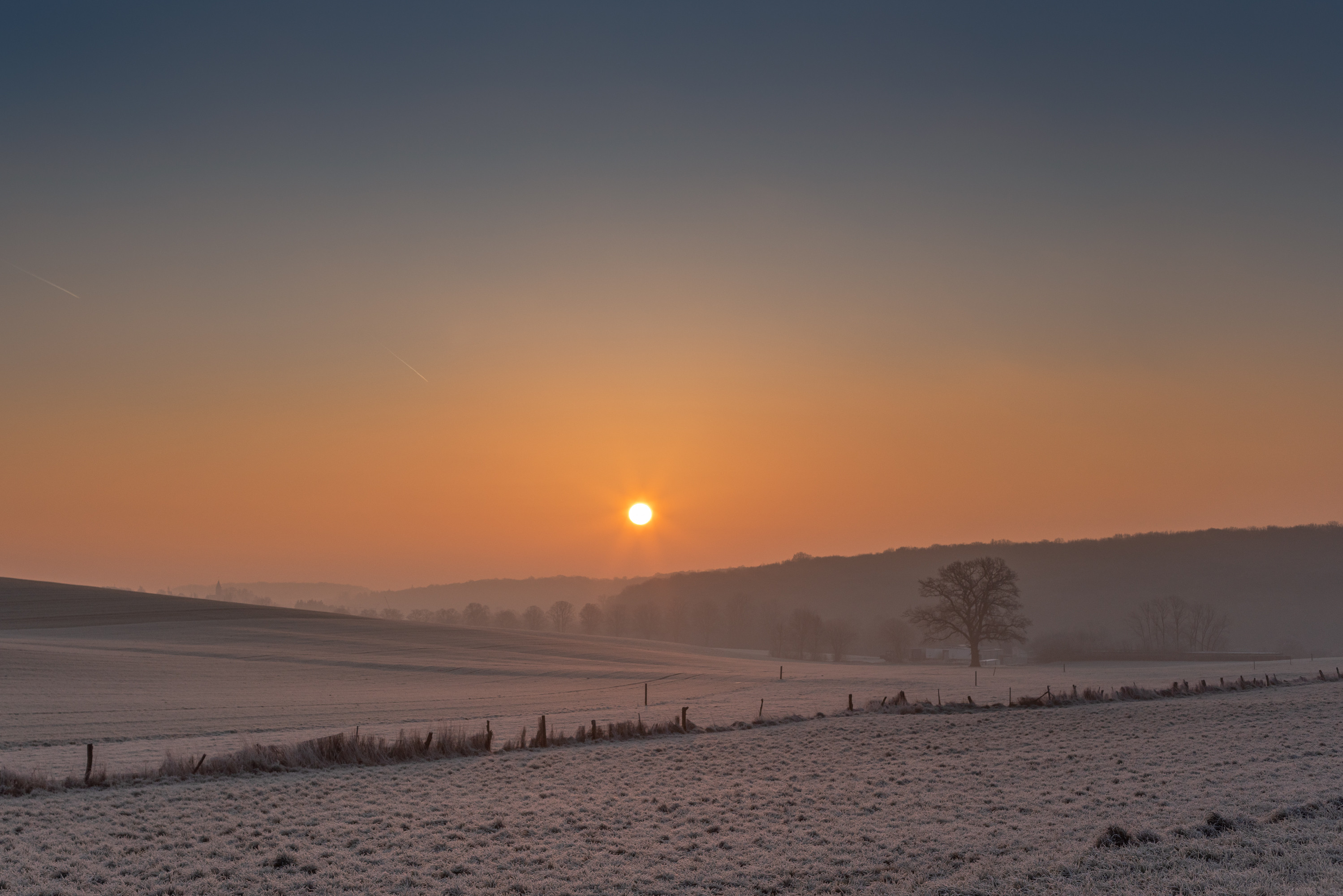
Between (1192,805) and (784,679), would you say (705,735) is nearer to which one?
(1192,805)

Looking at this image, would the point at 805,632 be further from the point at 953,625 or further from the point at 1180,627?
the point at 1180,627

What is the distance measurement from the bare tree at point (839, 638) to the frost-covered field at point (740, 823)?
114950mm

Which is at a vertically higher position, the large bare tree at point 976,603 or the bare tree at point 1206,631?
the large bare tree at point 976,603

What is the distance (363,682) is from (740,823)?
46579 mm

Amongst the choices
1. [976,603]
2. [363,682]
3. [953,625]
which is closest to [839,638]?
[953,625]

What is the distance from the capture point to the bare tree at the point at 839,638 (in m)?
141

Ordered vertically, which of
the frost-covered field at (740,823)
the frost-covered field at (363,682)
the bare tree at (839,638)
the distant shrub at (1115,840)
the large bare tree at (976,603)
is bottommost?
the bare tree at (839,638)

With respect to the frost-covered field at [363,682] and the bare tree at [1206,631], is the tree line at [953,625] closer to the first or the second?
the bare tree at [1206,631]

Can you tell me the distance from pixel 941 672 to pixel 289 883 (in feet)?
250

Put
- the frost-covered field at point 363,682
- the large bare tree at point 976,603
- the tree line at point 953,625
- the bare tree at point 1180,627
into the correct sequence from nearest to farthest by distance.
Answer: the frost-covered field at point 363,682 < the large bare tree at point 976,603 < the tree line at point 953,625 < the bare tree at point 1180,627

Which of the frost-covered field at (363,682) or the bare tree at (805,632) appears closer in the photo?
the frost-covered field at (363,682)

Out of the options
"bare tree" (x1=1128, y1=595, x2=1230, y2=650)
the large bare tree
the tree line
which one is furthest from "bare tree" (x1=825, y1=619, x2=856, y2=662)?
"bare tree" (x1=1128, y1=595, x2=1230, y2=650)

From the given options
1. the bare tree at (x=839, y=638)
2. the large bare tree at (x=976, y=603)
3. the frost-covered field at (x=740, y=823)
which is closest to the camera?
the frost-covered field at (x=740, y=823)

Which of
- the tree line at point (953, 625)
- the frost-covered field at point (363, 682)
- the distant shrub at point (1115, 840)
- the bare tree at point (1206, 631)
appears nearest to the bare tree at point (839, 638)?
the tree line at point (953, 625)
